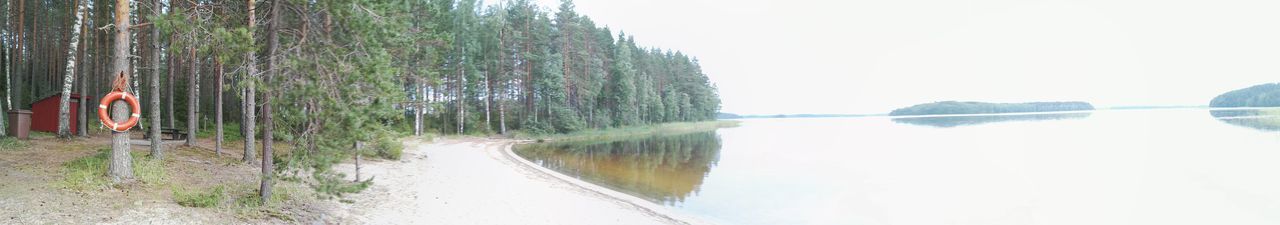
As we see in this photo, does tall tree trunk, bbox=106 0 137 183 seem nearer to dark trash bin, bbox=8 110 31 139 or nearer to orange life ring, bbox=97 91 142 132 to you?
orange life ring, bbox=97 91 142 132

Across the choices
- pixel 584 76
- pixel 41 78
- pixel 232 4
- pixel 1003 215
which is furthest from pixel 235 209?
pixel 584 76

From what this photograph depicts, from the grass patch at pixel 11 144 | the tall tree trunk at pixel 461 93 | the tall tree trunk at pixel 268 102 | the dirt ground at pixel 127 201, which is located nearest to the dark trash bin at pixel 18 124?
the grass patch at pixel 11 144

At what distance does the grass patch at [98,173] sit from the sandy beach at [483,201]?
2702 mm

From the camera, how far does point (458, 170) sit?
13703 millimetres

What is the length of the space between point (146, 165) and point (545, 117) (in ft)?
114

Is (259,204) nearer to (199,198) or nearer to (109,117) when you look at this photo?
(199,198)

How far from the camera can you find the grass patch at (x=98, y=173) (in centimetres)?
700

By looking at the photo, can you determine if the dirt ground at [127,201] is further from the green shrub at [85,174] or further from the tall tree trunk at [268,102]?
the tall tree trunk at [268,102]

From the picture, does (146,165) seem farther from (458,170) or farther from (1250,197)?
(1250,197)

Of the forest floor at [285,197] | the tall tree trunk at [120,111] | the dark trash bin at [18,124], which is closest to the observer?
the forest floor at [285,197]

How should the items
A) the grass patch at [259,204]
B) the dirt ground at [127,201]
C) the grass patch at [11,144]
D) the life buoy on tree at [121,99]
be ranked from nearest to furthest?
the dirt ground at [127,201]
the grass patch at [259,204]
the life buoy on tree at [121,99]
the grass patch at [11,144]

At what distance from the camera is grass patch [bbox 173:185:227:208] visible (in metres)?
6.57

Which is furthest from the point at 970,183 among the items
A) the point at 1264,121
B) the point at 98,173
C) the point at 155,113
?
the point at 1264,121

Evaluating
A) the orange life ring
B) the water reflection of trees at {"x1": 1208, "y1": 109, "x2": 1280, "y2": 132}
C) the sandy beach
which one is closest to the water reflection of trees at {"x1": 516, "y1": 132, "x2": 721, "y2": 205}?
the sandy beach
